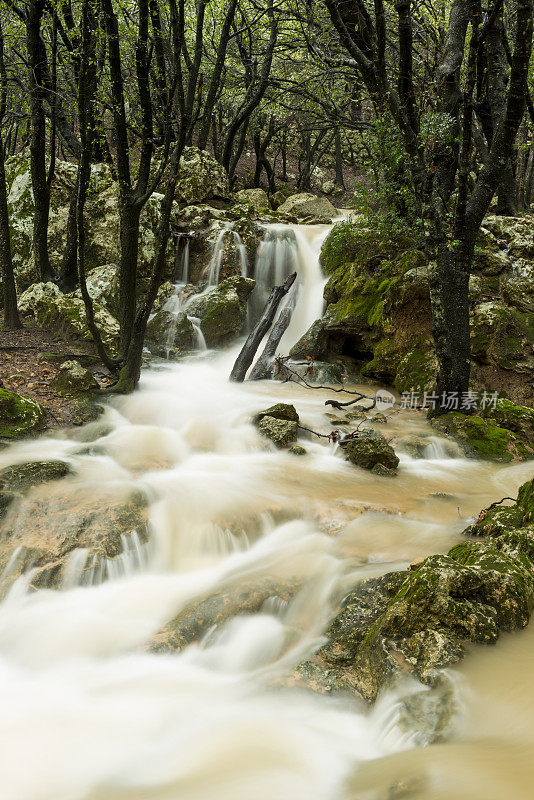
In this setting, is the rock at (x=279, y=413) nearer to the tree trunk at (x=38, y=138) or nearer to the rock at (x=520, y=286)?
the rock at (x=520, y=286)

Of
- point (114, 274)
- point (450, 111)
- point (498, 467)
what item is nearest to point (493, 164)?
point (450, 111)

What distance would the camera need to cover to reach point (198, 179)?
1565 cm

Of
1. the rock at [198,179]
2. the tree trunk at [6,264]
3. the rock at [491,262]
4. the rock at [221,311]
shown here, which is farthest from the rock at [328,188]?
the tree trunk at [6,264]

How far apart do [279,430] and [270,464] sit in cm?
73

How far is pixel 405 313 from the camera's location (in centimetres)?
985

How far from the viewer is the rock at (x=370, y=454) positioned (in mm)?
6363

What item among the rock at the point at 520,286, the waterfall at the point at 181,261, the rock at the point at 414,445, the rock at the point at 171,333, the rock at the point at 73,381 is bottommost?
the rock at the point at 414,445

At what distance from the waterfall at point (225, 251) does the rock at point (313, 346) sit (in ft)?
10.3

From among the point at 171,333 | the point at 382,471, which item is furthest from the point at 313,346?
the point at 382,471

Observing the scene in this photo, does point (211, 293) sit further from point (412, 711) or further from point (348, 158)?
point (348, 158)

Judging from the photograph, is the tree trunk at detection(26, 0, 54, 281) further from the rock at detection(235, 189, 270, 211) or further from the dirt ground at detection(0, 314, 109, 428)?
the rock at detection(235, 189, 270, 211)

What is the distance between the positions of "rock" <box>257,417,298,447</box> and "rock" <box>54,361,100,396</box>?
9.06ft

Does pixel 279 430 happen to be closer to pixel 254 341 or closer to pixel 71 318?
pixel 254 341

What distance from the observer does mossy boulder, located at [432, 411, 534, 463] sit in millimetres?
7121
